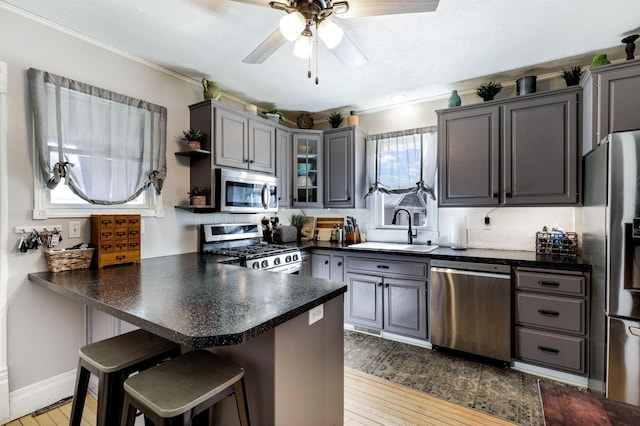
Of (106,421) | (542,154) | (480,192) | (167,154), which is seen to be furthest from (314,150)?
(106,421)

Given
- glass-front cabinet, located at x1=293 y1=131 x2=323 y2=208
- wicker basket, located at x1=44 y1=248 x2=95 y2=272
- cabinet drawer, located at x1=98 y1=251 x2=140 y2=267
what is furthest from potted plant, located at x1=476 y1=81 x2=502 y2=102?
wicker basket, located at x1=44 y1=248 x2=95 y2=272

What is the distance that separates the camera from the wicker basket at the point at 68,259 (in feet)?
6.55

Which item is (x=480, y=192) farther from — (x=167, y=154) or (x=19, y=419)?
(x=19, y=419)

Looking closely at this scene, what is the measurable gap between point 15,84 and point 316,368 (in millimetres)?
2602

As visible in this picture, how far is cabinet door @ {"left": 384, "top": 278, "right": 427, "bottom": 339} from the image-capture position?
295 cm

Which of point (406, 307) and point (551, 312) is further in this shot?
point (406, 307)

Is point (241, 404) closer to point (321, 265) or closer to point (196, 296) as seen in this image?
point (196, 296)

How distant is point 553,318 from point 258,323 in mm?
2502

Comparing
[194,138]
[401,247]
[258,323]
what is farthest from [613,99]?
[194,138]

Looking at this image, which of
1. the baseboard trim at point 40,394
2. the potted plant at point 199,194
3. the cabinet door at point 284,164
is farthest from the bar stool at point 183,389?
the cabinet door at point 284,164

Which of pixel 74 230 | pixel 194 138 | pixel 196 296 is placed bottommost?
pixel 196 296

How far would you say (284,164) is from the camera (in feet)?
12.5

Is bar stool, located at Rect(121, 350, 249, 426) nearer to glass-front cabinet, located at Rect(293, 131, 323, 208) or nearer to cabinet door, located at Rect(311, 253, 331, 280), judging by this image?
cabinet door, located at Rect(311, 253, 331, 280)

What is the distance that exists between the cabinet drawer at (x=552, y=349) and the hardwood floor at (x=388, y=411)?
824 millimetres
